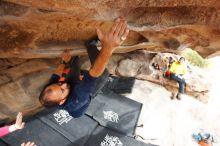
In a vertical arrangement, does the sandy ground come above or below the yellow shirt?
below

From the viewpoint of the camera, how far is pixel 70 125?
6.52 meters

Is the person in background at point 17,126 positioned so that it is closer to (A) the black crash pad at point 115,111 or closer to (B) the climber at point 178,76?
(A) the black crash pad at point 115,111

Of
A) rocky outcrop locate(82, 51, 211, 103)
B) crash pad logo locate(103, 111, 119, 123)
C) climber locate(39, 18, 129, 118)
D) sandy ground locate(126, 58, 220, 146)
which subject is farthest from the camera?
rocky outcrop locate(82, 51, 211, 103)

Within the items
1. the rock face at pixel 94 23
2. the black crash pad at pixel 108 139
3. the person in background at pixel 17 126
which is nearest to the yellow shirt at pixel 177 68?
the black crash pad at pixel 108 139

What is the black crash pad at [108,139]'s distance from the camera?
249 inches

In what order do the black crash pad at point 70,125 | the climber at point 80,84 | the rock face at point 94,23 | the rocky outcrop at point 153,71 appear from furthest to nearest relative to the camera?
the rocky outcrop at point 153,71, the black crash pad at point 70,125, the rock face at point 94,23, the climber at point 80,84

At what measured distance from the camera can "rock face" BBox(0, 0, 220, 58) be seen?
3033mm

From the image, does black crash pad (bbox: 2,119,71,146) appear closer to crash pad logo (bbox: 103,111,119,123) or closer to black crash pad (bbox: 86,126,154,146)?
black crash pad (bbox: 86,126,154,146)

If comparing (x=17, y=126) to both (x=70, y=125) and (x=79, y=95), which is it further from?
(x=70, y=125)

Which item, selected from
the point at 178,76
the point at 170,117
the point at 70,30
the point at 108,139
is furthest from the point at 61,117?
the point at 178,76

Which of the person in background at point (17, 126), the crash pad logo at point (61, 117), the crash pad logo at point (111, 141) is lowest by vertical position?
the crash pad logo at point (111, 141)

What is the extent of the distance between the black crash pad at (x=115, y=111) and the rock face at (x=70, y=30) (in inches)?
52.6

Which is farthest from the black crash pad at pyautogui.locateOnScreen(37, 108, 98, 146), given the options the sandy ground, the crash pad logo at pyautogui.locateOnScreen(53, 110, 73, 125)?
the sandy ground

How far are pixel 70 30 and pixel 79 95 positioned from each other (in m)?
1.32
